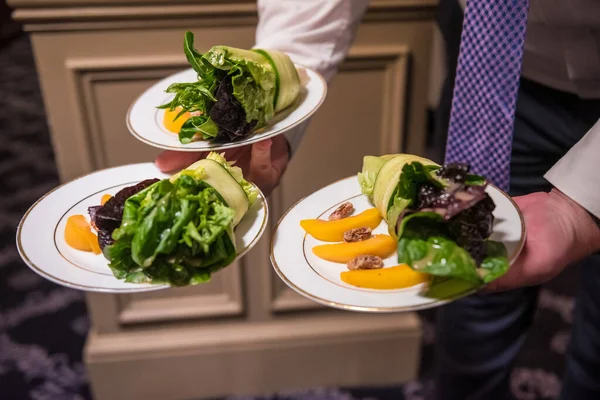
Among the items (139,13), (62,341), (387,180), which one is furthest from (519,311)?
(62,341)

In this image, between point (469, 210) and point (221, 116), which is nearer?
point (469, 210)

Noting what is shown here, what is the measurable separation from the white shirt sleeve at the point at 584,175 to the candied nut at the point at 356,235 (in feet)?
0.80

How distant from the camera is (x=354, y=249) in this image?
67 cm

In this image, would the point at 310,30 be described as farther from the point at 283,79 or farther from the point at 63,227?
the point at 63,227

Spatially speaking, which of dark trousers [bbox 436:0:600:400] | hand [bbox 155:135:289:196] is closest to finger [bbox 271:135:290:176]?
hand [bbox 155:135:289:196]

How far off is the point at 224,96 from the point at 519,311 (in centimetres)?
70

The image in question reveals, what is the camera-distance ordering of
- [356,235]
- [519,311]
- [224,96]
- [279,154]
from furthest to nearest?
[519,311] → [279,154] → [224,96] → [356,235]

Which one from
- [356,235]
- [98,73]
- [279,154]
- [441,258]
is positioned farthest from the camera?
[98,73]

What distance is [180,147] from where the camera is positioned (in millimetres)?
805

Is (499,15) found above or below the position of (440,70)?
above

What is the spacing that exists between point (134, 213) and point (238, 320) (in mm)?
990

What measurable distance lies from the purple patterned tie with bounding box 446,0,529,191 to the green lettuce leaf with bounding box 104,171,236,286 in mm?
393

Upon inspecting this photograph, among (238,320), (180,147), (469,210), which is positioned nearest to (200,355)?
(238,320)

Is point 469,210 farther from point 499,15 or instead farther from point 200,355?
point 200,355
